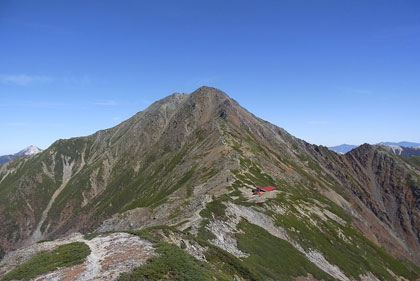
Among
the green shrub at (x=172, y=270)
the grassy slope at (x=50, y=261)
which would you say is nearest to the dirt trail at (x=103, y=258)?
the grassy slope at (x=50, y=261)

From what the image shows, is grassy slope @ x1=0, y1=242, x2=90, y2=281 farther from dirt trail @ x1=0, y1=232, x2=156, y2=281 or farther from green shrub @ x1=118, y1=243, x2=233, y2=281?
green shrub @ x1=118, y1=243, x2=233, y2=281

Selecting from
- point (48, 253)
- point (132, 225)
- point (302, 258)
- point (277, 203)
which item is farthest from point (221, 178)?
point (48, 253)

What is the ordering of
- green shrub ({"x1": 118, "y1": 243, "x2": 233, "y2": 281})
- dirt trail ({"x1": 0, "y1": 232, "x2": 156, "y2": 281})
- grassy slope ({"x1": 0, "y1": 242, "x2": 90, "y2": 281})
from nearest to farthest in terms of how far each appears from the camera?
green shrub ({"x1": 118, "y1": 243, "x2": 233, "y2": 281})
dirt trail ({"x1": 0, "y1": 232, "x2": 156, "y2": 281})
grassy slope ({"x1": 0, "y1": 242, "x2": 90, "y2": 281})

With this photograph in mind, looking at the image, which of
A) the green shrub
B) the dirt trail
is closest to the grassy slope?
the dirt trail

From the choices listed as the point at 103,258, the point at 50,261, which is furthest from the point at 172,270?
the point at 50,261

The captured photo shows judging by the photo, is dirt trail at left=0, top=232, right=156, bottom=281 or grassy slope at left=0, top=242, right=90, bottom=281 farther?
grassy slope at left=0, top=242, right=90, bottom=281

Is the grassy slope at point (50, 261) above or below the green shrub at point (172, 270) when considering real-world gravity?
below

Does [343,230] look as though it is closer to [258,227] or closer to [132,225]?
[258,227]

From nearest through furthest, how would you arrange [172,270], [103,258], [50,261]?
[172,270] < [103,258] < [50,261]

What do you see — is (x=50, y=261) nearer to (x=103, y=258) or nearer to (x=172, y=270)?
(x=103, y=258)

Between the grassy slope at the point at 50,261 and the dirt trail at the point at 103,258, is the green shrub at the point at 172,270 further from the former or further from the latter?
the grassy slope at the point at 50,261

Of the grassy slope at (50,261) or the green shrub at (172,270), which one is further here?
the grassy slope at (50,261)
